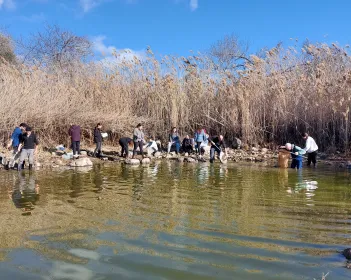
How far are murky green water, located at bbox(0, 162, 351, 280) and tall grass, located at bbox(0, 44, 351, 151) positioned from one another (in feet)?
29.8

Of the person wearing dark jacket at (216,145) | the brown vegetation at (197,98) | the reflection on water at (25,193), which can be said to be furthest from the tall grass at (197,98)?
the reflection on water at (25,193)

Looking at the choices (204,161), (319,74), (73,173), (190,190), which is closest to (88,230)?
(190,190)

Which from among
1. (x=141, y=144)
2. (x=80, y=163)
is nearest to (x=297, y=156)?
(x=141, y=144)

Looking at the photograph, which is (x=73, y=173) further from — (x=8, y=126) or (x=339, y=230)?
(x=339, y=230)

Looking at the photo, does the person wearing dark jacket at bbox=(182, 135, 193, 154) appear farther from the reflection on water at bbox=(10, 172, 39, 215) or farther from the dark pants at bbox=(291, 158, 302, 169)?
the reflection on water at bbox=(10, 172, 39, 215)

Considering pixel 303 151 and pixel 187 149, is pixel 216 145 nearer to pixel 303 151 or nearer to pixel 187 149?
pixel 187 149

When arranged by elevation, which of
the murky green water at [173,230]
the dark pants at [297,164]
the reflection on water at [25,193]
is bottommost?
the murky green water at [173,230]

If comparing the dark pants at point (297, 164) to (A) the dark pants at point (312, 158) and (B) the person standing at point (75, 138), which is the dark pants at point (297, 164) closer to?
(A) the dark pants at point (312, 158)

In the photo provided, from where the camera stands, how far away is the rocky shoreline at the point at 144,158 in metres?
14.7

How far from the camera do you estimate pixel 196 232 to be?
5422 mm

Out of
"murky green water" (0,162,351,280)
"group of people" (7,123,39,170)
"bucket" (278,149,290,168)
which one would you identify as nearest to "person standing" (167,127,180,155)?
"bucket" (278,149,290,168)

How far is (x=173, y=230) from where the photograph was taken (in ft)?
18.1

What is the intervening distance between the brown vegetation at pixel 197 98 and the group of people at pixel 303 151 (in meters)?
2.99

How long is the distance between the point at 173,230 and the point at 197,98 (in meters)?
16.6
